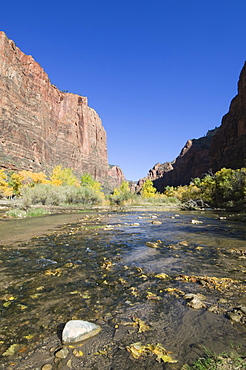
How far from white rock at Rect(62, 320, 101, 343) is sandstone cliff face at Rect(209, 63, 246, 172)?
2856 inches

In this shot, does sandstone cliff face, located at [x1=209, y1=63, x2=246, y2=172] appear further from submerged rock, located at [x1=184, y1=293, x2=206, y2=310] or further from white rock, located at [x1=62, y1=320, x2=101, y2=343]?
white rock, located at [x1=62, y1=320, x2=101, y2=343]

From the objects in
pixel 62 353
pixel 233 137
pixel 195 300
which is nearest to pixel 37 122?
pixel 233 137

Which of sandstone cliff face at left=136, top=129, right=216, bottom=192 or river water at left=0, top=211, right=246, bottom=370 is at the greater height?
sandstone cliff face at left=136, top=129, right=216, bottom=192

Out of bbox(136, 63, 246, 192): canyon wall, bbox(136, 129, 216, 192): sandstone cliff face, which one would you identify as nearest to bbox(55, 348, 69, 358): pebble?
bbox(136, 63, 246, 192): canyon wall

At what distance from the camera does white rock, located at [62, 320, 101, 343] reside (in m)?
1.94

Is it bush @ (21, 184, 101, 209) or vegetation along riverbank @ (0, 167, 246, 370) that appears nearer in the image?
vegetation along riverbank @ (0, 167, 246, 370)

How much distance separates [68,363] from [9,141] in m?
82.6

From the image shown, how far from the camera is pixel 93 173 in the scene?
443 feet

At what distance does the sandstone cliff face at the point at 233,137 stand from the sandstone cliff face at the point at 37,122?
7375cm

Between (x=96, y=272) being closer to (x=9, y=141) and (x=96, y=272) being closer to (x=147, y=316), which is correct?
(x=147, y=316)

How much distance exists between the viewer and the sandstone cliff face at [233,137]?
231 feet

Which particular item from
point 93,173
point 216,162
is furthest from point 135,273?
point 93,173

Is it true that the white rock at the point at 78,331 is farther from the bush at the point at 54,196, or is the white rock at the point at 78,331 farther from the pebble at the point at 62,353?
the bush at the point at 54,196

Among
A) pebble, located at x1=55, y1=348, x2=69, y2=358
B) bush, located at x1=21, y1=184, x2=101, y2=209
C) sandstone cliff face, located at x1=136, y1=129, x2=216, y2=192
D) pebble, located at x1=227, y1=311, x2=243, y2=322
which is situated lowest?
pebble, located at x1=227, y1=311, x2=243, y2=322
